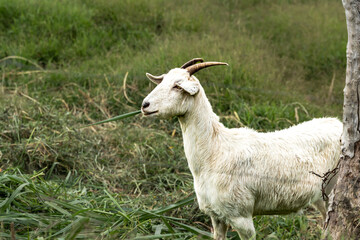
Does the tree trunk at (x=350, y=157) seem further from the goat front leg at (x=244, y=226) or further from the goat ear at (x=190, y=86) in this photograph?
the goat ear at (x=190, y=86)

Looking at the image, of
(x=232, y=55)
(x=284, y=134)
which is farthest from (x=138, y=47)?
(x=284, y=134)

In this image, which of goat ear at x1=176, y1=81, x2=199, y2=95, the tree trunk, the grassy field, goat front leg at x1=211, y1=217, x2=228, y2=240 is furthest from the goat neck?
the tree trunk

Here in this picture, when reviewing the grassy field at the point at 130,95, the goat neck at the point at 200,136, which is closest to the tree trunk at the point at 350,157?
the grassy field at the point at 130,95

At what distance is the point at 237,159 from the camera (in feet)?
14.3

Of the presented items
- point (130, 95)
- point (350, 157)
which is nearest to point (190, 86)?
point (350, 157)

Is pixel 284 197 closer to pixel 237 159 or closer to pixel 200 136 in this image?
pixel 237 159

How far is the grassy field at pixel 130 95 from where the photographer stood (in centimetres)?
471

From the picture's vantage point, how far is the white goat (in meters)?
4.20

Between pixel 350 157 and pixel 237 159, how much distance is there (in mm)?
949

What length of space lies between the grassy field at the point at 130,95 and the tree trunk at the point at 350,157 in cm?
53

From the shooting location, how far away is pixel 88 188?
5.81 meters

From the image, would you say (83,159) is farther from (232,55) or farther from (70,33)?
(70,33)

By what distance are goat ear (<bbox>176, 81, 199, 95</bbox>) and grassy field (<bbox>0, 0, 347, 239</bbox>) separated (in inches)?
44.9

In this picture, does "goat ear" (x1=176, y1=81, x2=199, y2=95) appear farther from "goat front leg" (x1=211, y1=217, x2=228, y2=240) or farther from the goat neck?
"goat front leg" (x1=211, y1=217, x2=228, y2=240)
